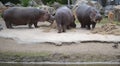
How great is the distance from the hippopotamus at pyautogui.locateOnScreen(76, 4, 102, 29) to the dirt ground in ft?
9.12

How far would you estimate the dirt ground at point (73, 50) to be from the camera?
33.5 feet

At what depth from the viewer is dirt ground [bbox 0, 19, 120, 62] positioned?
10.2 metres

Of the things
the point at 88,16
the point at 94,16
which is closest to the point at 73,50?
the point at 94,16

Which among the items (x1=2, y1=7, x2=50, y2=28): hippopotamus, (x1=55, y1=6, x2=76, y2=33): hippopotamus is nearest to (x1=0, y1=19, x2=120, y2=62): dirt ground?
(x1=55, y1=6, x2=76, y2=33): hippopotamus

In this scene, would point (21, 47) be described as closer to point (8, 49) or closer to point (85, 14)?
point (8, 49)

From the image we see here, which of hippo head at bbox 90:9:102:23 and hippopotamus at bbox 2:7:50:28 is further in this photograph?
hippopotamus at bbox 2:7:50:28

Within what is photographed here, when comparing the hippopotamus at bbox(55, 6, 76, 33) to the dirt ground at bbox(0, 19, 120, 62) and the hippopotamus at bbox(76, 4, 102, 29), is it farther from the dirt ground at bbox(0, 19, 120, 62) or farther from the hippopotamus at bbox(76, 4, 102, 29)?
the dirt ground at bbox(0, 19, 120, 62)

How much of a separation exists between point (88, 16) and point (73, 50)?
3.97 m

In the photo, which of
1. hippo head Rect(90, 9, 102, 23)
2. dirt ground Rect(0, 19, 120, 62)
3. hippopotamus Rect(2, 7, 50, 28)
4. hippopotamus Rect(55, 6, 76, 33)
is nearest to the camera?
dirt ground Rect(0, 19, 120, 62)

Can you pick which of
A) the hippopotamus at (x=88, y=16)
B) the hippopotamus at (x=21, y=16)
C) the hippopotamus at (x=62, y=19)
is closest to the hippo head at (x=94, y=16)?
the hippopotamus at (x=88, y=16)

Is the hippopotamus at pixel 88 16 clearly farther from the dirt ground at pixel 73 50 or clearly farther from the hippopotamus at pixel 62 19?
the dirt ground at pixel 73 50

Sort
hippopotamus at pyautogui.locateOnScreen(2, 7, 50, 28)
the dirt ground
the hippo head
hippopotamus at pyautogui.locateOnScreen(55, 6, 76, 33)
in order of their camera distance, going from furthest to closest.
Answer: hippopotamus at pyautogui.locateOnScreen(2, 7, 50, 28)
the hippo head
hippopotamus at pyautogui.locateOnScreen(55, 6, 76, 33)
the dirt ground

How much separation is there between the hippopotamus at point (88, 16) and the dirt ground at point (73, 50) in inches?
109

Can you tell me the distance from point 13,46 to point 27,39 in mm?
913
